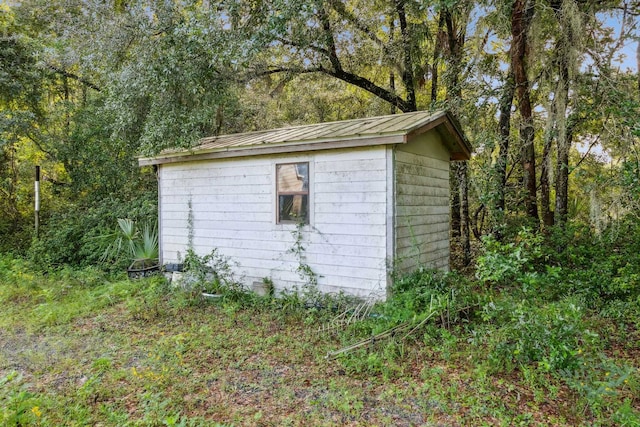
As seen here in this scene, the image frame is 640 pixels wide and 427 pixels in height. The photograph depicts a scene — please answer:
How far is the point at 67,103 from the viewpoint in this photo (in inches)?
403

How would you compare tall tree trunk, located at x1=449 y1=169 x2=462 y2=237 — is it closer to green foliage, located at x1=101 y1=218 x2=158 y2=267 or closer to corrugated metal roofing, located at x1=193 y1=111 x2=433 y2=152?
corrugated metal roofing, located at x1=193 y1=111 x2=433 y2=152

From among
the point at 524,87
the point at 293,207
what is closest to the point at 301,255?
the point at 293,207

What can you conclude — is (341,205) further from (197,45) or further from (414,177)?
(197,45)

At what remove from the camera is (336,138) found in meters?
5.16

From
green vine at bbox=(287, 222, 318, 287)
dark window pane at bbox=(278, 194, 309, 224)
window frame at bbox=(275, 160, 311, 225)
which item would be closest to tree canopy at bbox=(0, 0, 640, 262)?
window frame at bbox=(275, 160, 311, 225)

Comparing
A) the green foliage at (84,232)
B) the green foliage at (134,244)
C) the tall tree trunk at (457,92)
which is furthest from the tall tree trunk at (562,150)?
the green foliage at (84,232)

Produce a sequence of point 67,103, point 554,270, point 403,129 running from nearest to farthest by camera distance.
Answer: point 554,270, point 403,129, point 67,103

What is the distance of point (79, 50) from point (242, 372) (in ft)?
23.4

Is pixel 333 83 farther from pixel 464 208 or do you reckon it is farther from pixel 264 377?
pixel 264 377

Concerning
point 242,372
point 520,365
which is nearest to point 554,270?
point 520,365

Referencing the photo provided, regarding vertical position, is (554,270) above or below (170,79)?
below

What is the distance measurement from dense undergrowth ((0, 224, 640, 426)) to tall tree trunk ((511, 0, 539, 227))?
1389mm

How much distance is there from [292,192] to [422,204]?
1.98 meters

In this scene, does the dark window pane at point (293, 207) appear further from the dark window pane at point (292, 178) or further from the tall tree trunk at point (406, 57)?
the tall tree trunk at point (406, 57)
